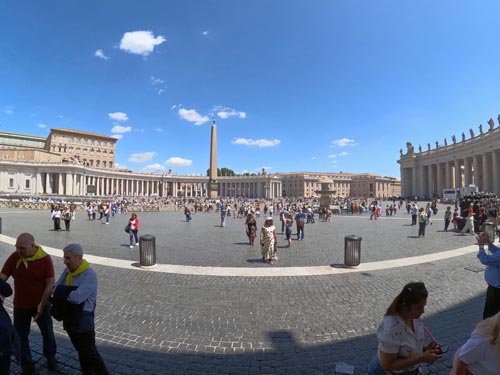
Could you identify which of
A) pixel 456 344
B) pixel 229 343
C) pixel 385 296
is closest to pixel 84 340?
pixel 229 343

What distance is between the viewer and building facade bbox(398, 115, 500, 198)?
5091 centimetres

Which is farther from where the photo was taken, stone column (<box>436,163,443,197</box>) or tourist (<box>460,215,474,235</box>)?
stone column (<box>436,163,443,197</box>)

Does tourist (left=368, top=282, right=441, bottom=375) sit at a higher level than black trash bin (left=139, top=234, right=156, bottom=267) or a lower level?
higher

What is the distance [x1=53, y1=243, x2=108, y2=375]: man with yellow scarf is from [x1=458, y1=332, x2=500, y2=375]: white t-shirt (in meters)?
2.94

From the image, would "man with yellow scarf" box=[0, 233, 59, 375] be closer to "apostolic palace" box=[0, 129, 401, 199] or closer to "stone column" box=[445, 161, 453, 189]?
"apostolic palace" box=[0, 129, 401, 199]

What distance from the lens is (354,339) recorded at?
→ 13.0 ft

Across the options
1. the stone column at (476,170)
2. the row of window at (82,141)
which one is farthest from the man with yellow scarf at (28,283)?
the row of window at (82,141)

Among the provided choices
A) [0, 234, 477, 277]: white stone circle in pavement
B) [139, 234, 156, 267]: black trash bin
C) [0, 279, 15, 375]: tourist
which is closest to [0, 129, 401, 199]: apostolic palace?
[0, 234, 477, 277]: white stone circle in pavement

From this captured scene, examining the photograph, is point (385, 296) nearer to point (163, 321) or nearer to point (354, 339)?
point (354, 339)

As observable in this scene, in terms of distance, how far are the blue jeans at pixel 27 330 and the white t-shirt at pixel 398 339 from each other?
11.6ft

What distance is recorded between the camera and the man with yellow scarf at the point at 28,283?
3.12 metres

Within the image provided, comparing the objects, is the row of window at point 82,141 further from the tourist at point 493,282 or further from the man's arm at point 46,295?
the tourist at point 493,282

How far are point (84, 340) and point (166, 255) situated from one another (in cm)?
661

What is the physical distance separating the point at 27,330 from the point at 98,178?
94.5m
